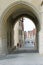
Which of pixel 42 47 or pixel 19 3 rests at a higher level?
pixel 19 3

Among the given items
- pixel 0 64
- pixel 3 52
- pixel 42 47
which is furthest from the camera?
pixel 3 52

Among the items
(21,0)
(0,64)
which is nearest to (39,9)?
(21,0)

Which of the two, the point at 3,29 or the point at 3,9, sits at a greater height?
the point at 3,9

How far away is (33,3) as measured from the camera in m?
24.0

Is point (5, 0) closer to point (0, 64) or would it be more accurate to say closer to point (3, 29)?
point (3, 29)

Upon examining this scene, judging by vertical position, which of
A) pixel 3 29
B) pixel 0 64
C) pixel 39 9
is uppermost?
pixel 39 9

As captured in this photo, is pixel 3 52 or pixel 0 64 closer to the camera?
pixel 0 64

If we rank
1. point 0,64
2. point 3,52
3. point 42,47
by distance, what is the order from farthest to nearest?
point 3,52
point 42,47
point 0,64

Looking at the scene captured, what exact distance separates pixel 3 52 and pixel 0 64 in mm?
8909

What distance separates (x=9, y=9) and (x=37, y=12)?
2627 millimetres

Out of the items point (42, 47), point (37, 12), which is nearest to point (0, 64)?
point (42, 47)

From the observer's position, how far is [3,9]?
24.2 meters

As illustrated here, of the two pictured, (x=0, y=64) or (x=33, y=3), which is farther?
(x=33, y=3)

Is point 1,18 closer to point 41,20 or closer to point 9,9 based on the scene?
point 9,9
